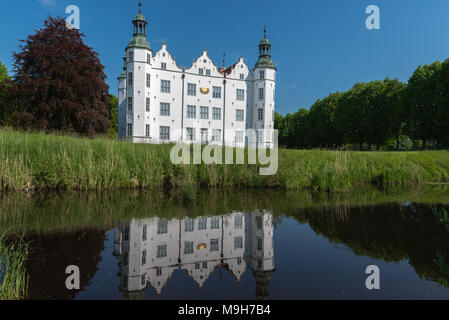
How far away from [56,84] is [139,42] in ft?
42.0

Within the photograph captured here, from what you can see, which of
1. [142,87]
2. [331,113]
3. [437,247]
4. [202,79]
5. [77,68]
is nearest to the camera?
[437,247]

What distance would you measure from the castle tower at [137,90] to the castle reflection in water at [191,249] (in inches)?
957

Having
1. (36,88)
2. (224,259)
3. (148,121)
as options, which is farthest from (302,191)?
(148,121)

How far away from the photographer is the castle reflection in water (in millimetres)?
3248

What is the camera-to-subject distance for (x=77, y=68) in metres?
20.1

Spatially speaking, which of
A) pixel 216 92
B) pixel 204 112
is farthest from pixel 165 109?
pixel 216 92

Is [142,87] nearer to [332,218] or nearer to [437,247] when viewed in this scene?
[332,218]

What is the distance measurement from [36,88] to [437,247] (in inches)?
886

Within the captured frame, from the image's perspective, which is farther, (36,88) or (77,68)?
(77,68)

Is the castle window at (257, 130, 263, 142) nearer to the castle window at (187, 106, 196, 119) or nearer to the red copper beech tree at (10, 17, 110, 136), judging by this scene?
the castle window at (187, 106, 196, 119)

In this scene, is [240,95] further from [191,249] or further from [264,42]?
[191,249]

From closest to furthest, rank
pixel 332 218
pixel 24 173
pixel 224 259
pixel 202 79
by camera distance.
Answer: pixel 224 259, pixel 332 218, pixel 24 173, pixel 202 79

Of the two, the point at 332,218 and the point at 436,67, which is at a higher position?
the point at 436,67

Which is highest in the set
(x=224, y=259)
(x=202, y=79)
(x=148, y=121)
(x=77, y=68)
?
(x=202, y=79)
